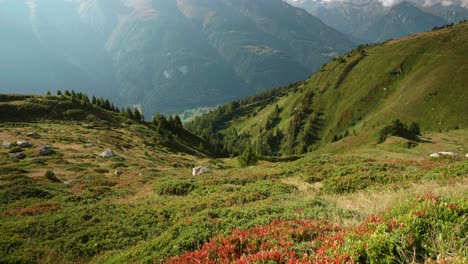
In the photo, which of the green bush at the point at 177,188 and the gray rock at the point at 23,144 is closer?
the green bush at the point at 177,188

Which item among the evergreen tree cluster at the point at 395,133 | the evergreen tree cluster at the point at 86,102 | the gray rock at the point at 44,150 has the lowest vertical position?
the gray rock at the point at 44,150

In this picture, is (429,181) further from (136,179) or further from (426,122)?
(426,122)

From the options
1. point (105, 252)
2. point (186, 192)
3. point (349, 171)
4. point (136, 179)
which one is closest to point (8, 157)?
point (136, 179)

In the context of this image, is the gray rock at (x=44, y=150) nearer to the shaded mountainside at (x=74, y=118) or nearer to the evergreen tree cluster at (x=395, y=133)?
the shaded mountainside at (x=74, y=118)

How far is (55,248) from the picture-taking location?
552 inches

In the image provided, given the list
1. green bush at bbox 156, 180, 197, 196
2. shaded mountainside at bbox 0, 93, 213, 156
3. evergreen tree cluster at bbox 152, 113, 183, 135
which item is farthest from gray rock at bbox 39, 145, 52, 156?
evergreen tree cluster at bbox 152, 113, 183, 135

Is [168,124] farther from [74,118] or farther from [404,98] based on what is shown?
[404,98]

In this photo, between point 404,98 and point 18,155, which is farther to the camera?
point 404,98

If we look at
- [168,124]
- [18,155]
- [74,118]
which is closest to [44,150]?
[18,155]

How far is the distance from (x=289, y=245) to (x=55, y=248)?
1279cm

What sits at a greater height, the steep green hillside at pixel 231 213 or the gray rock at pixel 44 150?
the gray rock at pixel 44 150

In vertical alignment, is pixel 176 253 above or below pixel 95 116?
below

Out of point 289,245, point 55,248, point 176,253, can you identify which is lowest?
point 55,248

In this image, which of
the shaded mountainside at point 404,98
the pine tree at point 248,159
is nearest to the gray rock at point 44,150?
the pine tree at point 248,159
